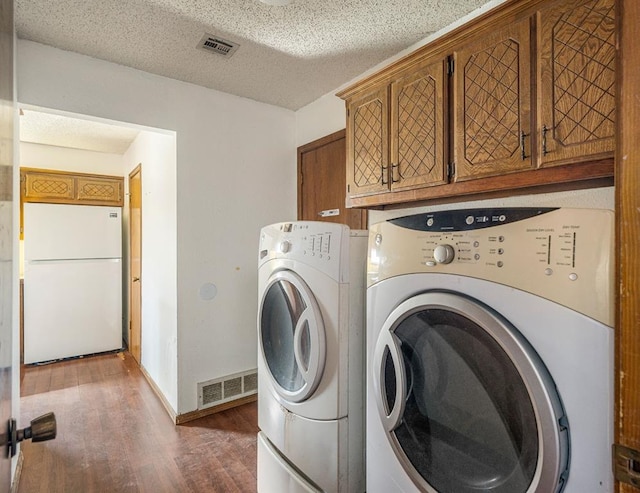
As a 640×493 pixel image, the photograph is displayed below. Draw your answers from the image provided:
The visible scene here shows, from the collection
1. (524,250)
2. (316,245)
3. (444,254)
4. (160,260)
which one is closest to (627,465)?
(524,250)

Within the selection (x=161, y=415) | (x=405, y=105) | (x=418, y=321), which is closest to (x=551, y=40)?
(x=405, y=105)

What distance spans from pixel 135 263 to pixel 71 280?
751mm

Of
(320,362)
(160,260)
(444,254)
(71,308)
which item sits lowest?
(71,308)

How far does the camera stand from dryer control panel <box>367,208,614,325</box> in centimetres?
77

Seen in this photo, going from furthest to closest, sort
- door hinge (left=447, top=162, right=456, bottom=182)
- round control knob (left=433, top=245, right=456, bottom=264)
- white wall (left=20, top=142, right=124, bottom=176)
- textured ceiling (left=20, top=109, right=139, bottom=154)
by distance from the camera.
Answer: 1. white wall (left=20, top=142, right=124, bottom=176)
2. textured ceiling (left=20, top=109, right=139, bottom=154)
3. door hinge (left=447, top=162, right=456, bottom=182)
4. round control knob (left=433, top=245, right=456, bottom=264)

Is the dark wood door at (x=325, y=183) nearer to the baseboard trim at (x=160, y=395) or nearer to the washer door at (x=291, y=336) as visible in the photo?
the washer door at (x=291, y=336)

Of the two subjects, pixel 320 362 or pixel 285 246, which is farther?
pixel 285 246

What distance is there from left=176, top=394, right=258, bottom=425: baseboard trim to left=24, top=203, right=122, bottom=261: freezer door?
2450mm

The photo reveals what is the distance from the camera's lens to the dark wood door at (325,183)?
8.41 ft

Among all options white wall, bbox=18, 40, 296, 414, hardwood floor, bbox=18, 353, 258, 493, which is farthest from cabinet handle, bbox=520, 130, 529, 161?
white wall, bbox=18, 40, 296, 414

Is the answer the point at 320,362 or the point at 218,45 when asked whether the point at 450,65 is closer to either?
the point at 320,362

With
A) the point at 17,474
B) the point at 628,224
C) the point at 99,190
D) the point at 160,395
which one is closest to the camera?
the point at 628,224

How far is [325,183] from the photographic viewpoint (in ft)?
9.09

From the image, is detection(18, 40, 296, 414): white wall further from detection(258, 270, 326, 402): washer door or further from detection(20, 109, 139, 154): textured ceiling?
detection(258, 270, 326, 402): washer door
